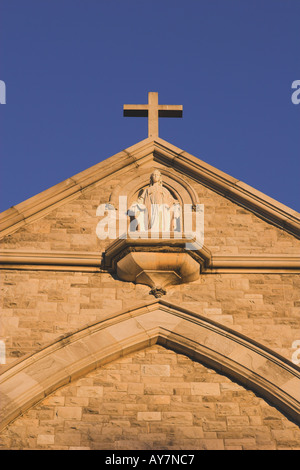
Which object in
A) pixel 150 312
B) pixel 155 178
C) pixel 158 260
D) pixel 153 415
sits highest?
pixel 155 178

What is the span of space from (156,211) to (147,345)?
234 cm

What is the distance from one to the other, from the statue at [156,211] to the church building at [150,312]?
2 centimetres

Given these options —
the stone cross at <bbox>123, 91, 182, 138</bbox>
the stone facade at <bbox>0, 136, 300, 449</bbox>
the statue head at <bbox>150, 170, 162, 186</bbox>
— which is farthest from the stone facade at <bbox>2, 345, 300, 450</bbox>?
the stone cross at <bbox>123, 91, 182, 138</bbox>

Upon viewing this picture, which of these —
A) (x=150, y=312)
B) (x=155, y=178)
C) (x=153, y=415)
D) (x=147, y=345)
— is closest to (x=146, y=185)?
(x=155, y=178)

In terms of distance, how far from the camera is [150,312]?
1484 cm

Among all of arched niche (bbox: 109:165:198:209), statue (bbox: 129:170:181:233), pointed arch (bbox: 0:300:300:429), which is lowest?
pointed arch (bbox: 0:300:300:429)

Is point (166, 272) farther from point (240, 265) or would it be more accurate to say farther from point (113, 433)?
point (113, 433)

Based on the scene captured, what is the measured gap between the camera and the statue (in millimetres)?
15781

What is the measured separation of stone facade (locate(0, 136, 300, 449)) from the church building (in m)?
0.02

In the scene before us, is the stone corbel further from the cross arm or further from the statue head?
the cross arm

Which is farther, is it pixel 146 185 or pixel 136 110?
pixel 136 110

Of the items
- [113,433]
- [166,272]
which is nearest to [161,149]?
[166,272]

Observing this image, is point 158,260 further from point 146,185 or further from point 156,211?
point 146,185

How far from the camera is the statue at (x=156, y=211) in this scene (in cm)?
1578
